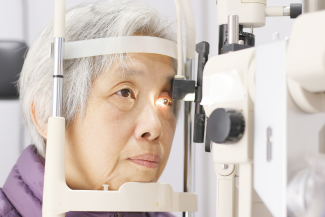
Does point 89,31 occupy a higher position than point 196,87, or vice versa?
point 89,31

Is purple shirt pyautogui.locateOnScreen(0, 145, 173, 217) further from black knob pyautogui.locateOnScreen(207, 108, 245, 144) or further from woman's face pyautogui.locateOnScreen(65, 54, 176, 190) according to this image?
black knob pyautogui.locateOnScreen(207, 108, 245, 144)

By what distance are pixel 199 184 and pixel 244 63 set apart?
111 centimetres

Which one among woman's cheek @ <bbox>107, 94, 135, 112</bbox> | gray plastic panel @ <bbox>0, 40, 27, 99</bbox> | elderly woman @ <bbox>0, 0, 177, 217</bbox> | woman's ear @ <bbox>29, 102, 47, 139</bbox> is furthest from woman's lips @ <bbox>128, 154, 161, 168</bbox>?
gray plastic panel @ <bbox>0, 40, 27, 99</bbox>

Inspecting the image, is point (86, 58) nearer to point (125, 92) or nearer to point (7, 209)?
point (125, 92)

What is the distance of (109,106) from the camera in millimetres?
887

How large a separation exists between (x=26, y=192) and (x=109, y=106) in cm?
34

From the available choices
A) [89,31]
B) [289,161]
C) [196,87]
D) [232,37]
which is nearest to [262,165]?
[289,161]

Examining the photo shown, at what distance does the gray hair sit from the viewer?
890 mm

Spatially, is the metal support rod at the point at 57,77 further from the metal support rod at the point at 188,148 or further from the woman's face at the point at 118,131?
the metal support rod at the point at 188,148

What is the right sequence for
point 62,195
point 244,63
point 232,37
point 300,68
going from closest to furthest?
point 300,68, point 244,63, point 232,37, point 62,195

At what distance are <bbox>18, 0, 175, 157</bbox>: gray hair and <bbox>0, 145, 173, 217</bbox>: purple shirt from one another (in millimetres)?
119

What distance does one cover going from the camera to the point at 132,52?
89 cm

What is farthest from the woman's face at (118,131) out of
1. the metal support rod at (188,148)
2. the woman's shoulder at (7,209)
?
the woman's shoulder at (7,209)

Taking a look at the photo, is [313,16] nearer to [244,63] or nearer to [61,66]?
[244,63]
